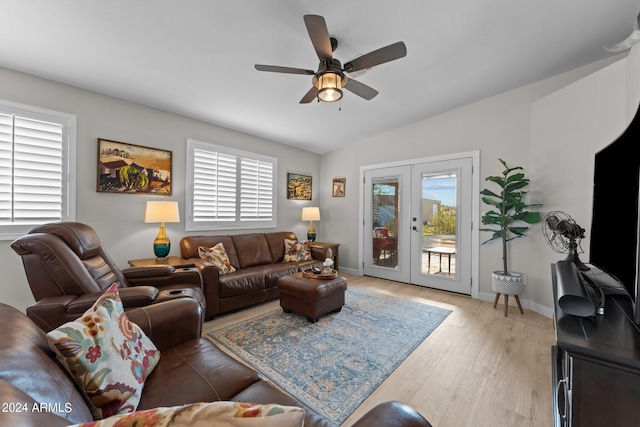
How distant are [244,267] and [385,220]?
2.60 meters

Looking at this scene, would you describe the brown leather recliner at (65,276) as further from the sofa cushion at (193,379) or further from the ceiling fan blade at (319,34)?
the ceiling fan blade at (319,34)

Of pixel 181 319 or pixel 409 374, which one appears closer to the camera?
pixel 181 319

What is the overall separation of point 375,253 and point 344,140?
226 cm

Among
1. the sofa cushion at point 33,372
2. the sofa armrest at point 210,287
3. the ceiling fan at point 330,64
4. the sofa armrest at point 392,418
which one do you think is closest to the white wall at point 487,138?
the sofa armrest at point 210,287

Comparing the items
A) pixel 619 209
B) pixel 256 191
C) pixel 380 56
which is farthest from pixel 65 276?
pixel 619 209

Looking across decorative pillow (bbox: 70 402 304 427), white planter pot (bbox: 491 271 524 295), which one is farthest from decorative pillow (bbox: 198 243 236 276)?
white planter pot (bbox: 491 271 524 295)

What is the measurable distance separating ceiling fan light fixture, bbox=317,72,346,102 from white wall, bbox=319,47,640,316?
7.43 ft

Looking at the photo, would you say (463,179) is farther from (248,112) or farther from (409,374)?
(248,112)

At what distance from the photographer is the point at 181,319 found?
1.48 metres

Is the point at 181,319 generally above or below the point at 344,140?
below

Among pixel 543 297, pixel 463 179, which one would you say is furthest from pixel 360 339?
pixel 463 179

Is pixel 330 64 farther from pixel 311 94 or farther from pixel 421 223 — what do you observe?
pixel 421 223

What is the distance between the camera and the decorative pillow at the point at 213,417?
0.41m

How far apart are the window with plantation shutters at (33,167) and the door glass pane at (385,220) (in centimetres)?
427
